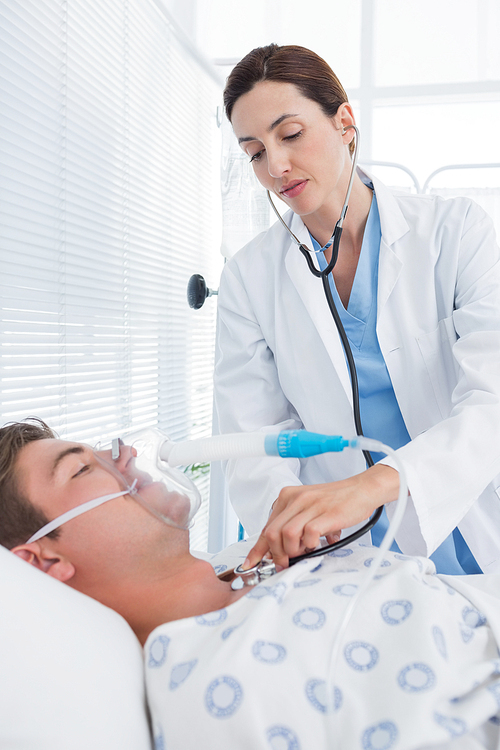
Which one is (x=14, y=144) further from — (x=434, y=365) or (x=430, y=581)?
(x=430, y=581)

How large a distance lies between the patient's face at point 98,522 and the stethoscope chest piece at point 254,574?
0.13 metres

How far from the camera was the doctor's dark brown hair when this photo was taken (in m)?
1.33

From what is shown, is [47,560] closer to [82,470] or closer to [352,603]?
[82,470]

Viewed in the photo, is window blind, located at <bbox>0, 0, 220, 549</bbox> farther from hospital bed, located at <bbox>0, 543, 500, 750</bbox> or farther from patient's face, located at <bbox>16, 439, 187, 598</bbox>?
hospital bed, located at <bbox>0, 543, 500, 750</bbox>

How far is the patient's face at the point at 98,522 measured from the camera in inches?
38.1

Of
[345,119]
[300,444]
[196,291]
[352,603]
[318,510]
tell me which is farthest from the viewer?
[196,291]

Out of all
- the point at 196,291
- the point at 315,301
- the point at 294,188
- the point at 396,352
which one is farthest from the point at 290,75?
the point at 196,291

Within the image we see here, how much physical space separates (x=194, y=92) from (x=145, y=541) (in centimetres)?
256

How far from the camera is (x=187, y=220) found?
287 cm

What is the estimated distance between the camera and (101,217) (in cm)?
201

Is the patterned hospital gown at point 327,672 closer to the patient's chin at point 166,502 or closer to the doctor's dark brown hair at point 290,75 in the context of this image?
the patient's chin at point 166,502

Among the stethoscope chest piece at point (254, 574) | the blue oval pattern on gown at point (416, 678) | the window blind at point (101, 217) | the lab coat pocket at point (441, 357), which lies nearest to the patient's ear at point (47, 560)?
the stethoscope chest piece at point (254, 574)

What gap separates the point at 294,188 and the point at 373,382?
0.49 metres

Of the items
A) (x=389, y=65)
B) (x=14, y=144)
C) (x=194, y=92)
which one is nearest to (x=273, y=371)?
(x=14, y=144)
